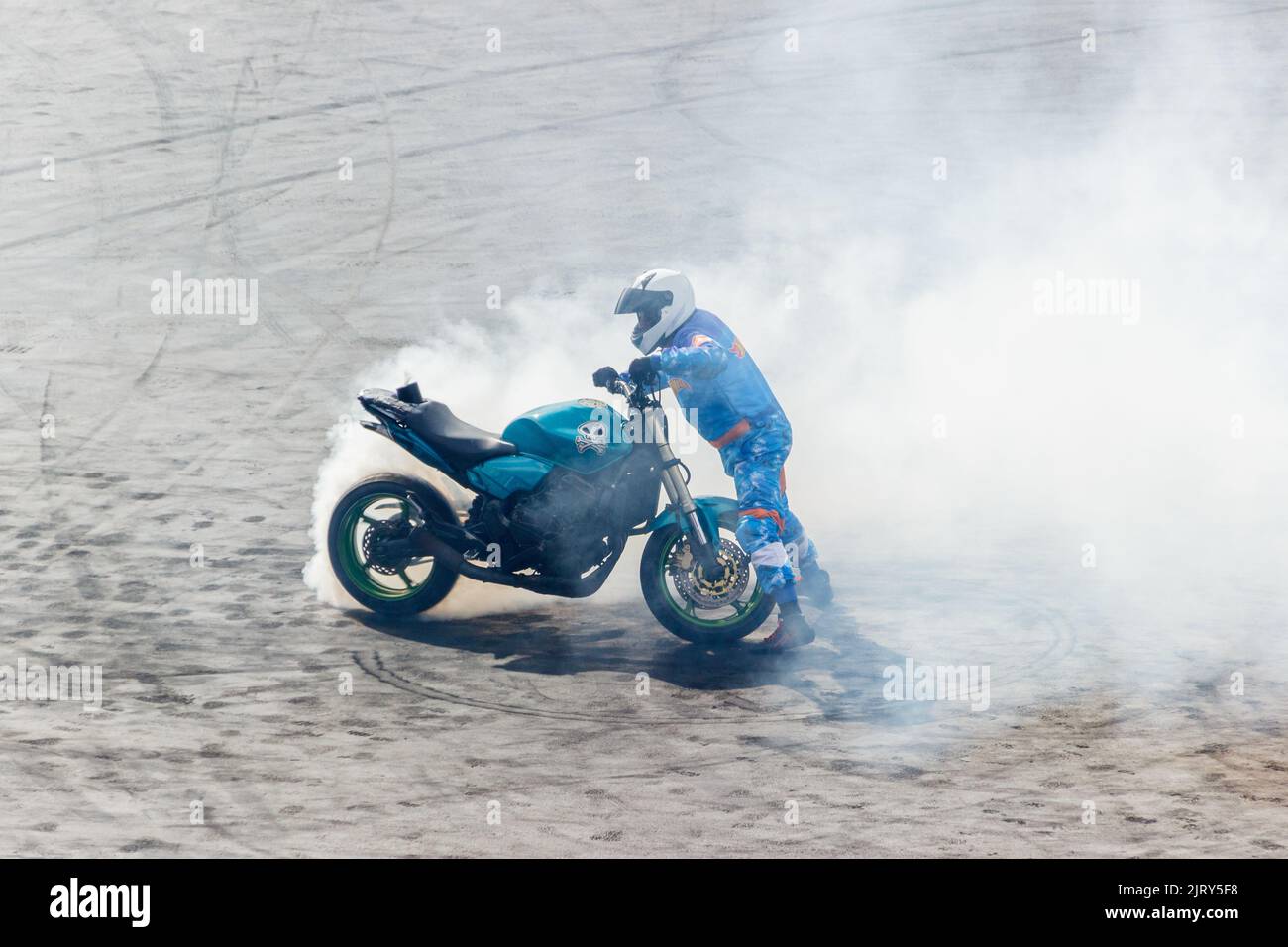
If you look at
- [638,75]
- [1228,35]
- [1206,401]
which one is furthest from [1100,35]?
[1206,401]

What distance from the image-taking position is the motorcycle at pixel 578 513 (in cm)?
912

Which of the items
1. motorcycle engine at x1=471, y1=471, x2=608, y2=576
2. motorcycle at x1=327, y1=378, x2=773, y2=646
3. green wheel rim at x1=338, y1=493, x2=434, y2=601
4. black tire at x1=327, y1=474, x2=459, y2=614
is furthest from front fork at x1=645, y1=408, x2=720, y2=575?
green wheel rim at x1=338, y1=493, x2=434, y2=601

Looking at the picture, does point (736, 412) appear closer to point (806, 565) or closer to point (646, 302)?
A: point (646, 302)

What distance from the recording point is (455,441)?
9.21m

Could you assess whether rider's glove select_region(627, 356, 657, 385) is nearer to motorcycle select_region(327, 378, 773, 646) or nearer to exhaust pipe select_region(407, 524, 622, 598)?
motorcycle select_region(327, 378, 773, 646)

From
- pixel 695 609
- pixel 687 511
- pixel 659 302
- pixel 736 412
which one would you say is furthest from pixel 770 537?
pixel 659 302

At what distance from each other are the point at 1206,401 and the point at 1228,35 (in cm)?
982

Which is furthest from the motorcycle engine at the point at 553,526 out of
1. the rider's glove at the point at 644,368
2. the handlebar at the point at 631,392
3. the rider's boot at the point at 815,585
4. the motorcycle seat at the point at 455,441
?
the rider's boot at the point at 815,585

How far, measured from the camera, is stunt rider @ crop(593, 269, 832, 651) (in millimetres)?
9023

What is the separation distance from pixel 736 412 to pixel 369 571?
2307mm

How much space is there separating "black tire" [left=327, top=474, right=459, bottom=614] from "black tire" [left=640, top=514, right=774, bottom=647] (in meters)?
1.17

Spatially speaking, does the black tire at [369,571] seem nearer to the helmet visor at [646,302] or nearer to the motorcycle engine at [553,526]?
the motorcycle engine at [553,526]

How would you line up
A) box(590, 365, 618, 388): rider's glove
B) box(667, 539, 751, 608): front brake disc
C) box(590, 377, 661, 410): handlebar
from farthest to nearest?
box(667, 539, 751, 608): front brake disc, box(590, 377, 661, 410): handlebar, box(590, 365, 618, 388): rider's glove
